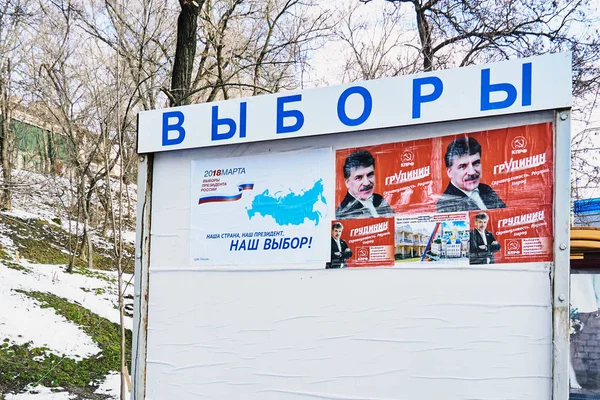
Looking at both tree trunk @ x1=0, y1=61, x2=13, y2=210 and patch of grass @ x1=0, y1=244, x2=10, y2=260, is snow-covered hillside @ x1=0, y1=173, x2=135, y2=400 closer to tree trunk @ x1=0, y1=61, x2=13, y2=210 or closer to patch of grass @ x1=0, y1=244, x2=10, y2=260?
patch of grass @ x1=0, y1=244, x2=10, y2=260

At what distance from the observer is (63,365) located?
32.1 ft

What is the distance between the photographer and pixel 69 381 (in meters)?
9.27

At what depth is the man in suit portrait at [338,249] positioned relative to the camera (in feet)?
9.12

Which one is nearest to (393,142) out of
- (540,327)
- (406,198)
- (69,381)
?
(406,198)

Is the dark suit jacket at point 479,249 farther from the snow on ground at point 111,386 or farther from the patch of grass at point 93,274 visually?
the patch of grass at point 93,274

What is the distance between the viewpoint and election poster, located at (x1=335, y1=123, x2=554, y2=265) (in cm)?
246

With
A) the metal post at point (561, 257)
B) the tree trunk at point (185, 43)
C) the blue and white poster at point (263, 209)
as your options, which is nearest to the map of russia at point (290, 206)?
the blue and white poster at point (263, 209)

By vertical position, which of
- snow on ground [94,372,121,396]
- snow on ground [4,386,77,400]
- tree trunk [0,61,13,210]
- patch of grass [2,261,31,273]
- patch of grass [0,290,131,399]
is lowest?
snow on ground [94,372,121,396]

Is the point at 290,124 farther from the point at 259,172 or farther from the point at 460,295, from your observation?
the point at 460,295

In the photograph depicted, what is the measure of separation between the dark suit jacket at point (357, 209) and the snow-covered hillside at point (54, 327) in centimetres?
635

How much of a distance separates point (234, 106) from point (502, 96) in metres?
1.23

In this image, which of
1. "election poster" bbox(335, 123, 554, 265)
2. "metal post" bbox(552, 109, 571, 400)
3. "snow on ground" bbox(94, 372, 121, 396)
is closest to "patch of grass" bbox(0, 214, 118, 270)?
"snow on ground" bbox(94, 372, 121, 396)

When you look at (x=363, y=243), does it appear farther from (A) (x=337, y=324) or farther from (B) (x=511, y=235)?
(B) (x=511, y=235)

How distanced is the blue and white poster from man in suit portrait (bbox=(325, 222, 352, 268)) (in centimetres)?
3
